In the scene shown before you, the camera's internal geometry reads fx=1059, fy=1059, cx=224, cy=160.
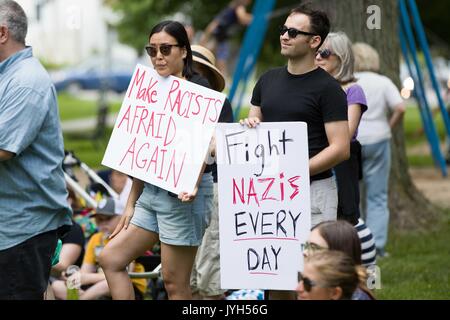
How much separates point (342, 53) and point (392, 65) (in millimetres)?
4659

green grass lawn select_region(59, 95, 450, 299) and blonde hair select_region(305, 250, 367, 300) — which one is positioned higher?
blonde hair select_region(305, 250, 367, 300)

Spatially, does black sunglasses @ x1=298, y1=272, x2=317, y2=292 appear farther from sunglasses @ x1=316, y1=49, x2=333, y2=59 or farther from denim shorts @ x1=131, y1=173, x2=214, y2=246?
sunglasses @ x1=316, y1=49, x2=333, y2=59

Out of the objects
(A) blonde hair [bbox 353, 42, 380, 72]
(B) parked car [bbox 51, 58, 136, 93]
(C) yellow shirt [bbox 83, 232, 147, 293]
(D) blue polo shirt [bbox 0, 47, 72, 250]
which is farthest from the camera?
(B) parked car [bbox 51, 58, 136, 93]

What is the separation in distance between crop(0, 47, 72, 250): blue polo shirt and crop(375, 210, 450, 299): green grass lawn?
121 inches

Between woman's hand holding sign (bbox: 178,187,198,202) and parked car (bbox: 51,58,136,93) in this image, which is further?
parked car (bbox: 51,58,136,93)

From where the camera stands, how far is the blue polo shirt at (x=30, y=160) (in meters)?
5.16

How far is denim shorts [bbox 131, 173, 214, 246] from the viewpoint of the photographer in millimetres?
5625

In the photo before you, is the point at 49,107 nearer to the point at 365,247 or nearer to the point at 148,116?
the point at 148,116

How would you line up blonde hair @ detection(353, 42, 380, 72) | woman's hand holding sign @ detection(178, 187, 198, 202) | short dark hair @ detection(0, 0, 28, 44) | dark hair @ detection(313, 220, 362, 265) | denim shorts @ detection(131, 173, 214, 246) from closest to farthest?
dark hair @ detection(313, 220, 362, 265) < short dark hair @ detection(0, 0, 28, 44) < woman's hand holding sign @ detection(178, 187, 198, 202) < denim shorts @ detection(131, 173, 214, 246) < blonde hair @ detection(353, 42, 380, 72)

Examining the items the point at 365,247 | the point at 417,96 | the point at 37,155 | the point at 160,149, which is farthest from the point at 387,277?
the point at 417,96

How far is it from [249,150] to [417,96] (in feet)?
31.1

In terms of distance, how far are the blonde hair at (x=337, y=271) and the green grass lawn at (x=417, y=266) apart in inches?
135

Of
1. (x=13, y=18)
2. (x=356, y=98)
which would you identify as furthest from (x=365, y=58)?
(x=13, y=18)

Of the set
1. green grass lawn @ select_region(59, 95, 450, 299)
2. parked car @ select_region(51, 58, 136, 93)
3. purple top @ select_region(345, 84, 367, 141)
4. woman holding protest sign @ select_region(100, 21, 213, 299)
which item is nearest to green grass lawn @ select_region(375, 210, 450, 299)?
green grass lawn @ select_region(59, 95, 450, 299)
